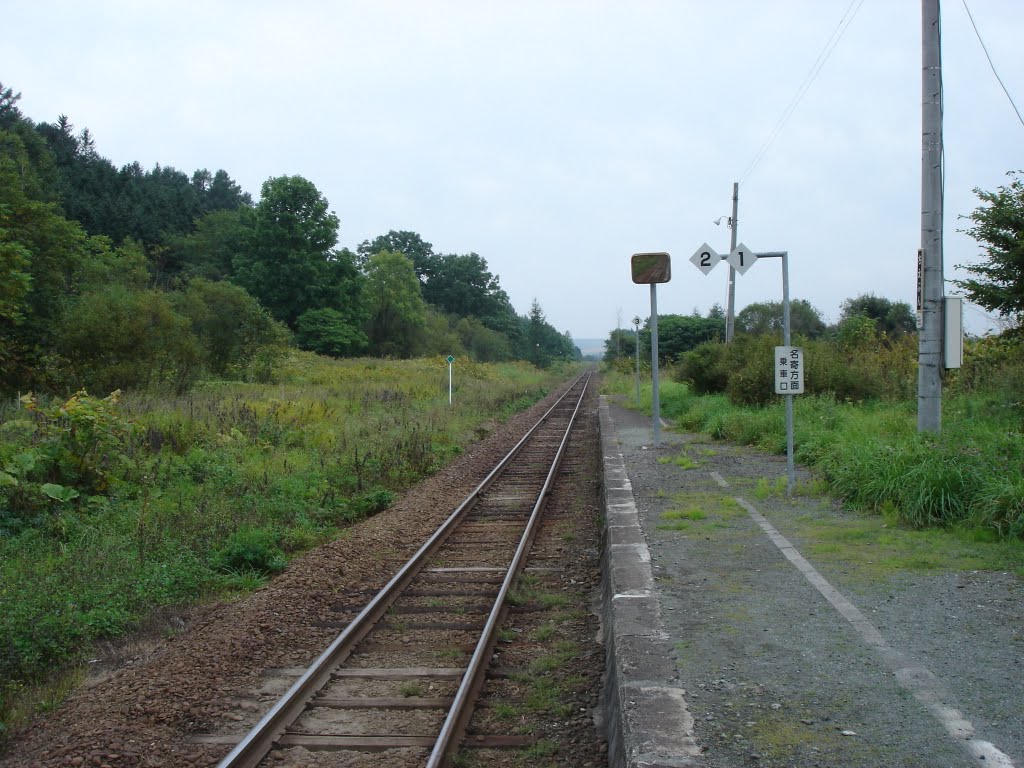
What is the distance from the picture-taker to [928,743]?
3.48 metres

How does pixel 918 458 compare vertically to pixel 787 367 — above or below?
below

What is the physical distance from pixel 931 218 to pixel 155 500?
9529 mm

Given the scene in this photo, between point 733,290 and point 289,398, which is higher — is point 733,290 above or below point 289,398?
above

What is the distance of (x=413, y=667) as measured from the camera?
5.27 meters

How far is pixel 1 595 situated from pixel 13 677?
1.10 m

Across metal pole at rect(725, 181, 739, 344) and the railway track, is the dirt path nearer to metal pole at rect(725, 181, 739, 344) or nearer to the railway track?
the railway track

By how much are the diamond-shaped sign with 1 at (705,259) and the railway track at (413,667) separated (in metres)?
5.70

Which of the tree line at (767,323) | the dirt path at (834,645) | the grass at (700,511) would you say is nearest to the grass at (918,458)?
the dirt path at (834,645)

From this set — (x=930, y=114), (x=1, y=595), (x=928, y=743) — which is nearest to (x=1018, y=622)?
(x=928, y=743)

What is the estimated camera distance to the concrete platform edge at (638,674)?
354 centimetres

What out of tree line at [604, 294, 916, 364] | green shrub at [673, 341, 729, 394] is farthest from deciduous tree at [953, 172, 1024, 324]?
tree line at [604, 294, 916, 364]

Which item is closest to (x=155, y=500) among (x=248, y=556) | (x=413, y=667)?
(x=248, y=556)

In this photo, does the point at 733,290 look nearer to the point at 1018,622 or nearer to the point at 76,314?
the point at 76,314

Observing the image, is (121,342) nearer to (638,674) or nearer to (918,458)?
(918,458)
